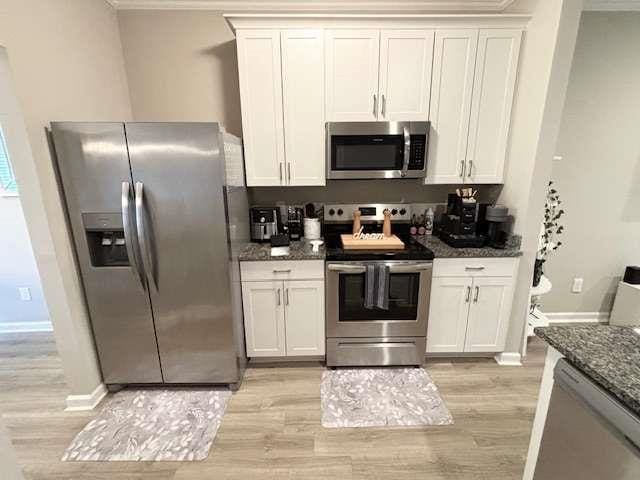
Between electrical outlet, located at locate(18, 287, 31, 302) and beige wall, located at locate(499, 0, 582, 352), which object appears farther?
electrical outlet, located at locate(18, 287, 31, 302)

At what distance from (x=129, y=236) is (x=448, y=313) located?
7.65ft

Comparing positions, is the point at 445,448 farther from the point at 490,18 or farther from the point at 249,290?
the point at 490,18

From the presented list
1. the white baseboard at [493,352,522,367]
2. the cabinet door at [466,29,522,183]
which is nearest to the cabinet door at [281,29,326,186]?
the cabinet door at [466,29,522,183]

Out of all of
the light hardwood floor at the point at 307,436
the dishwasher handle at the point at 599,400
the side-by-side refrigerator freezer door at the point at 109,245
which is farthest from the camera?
the side-by-side refrigerator freezer door at the point at 109,245

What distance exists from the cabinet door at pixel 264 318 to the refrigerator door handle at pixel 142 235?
617mm

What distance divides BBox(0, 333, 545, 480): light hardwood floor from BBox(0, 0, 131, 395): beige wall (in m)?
0.41

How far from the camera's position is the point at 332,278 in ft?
7.02

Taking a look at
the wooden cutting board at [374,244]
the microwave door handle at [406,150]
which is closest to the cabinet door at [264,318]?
the wooden cutting board at [374,244]

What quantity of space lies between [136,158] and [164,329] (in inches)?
45.2

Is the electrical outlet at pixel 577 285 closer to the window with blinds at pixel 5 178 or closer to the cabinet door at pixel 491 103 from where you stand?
the cabinet door at pixel 491 103

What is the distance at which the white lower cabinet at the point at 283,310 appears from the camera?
2168mm

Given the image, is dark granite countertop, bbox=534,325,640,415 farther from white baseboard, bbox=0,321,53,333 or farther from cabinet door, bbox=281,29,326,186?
white baseboard, bbox=0,321,53,333

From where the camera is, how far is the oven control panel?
2645mm

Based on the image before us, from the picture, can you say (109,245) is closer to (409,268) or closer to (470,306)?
(409,268)
